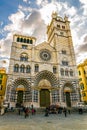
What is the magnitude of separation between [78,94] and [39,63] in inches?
469

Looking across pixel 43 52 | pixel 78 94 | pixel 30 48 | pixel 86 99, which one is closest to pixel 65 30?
pixel 43 52

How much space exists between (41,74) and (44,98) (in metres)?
5.50

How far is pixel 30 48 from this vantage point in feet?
92.6

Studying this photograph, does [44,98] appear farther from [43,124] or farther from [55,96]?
[43,124]

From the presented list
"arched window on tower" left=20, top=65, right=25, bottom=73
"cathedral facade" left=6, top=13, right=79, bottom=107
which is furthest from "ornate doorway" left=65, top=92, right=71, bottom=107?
"arched window on tower" left=20, top=65, right=25, bottom=73

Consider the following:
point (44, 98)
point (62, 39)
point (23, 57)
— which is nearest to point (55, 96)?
point (44, 98)

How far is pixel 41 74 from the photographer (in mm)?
26328

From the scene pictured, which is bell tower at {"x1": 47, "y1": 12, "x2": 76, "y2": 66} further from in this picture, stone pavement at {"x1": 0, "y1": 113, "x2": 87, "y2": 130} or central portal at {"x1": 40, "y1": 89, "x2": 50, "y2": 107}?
stone pavement at {"x1": 0, "y1": 113, "x2": 87, "y2": 130}

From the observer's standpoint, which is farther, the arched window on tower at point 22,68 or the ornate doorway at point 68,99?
the ornate doorway at point 68,99

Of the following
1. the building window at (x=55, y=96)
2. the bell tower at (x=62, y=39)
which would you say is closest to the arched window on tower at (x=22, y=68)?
the building window at (x=55, y=96)

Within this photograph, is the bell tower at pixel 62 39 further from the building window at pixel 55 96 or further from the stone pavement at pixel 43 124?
the stone pavement at pixel 43 124

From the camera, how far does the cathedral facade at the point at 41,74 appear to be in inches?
927

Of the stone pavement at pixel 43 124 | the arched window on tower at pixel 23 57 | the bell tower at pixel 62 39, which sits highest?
the bell tower at pixel 62 39

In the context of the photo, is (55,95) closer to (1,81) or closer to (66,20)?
(1,81)
